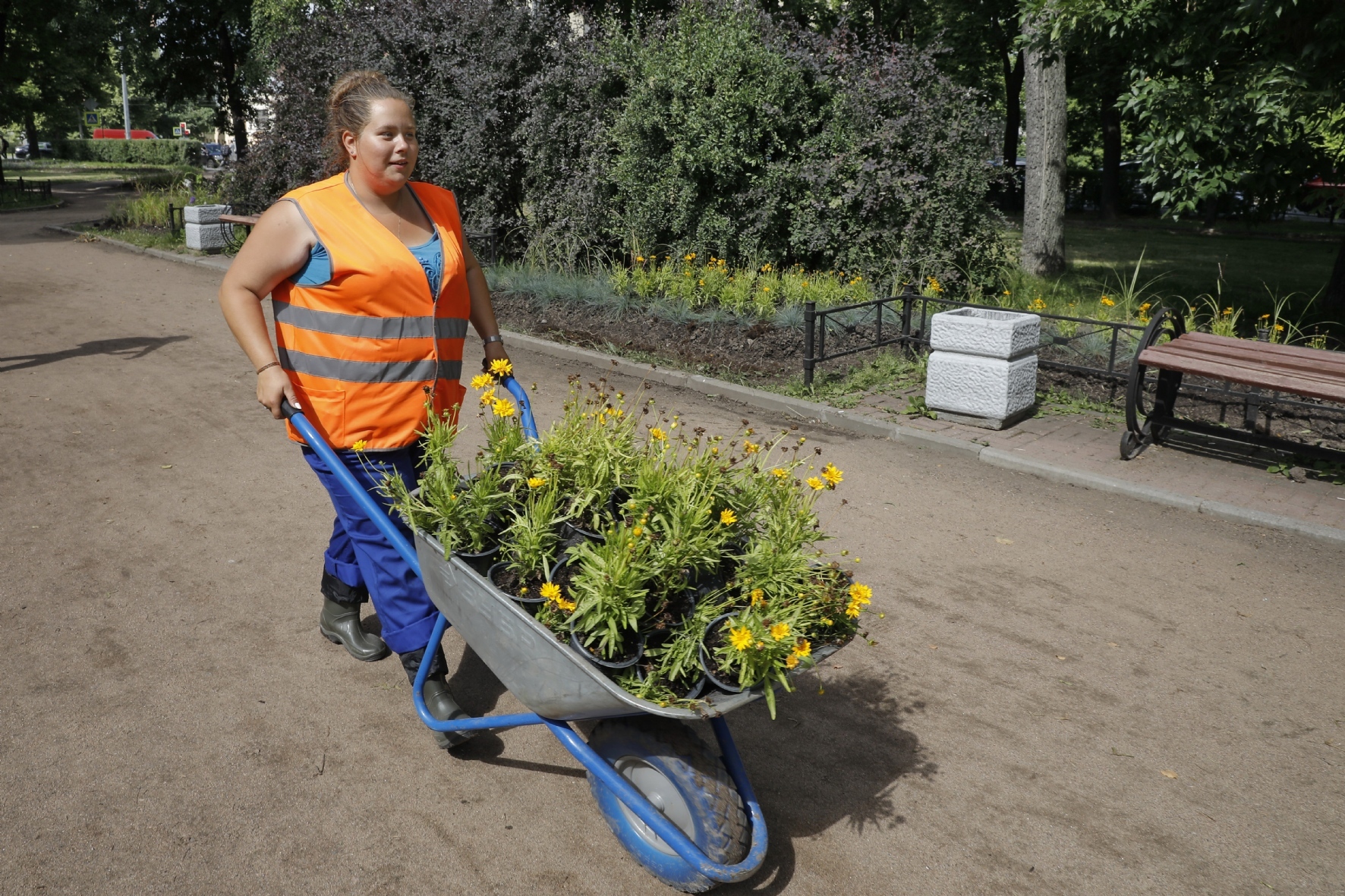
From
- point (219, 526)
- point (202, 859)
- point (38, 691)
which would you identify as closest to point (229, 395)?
point (219, 526)

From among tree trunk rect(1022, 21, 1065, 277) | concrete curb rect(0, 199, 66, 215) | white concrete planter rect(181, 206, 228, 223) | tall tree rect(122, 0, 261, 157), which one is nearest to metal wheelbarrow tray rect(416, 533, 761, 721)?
tree trunk rect(1022, 21, 1065, 277)

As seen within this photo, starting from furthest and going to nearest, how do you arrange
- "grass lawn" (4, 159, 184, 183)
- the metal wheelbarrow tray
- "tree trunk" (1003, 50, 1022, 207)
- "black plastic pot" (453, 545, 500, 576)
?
"grass lawn" (4, 159, 184, 183) < "tree trunk" (1003, 50, 1022, 207) < "black plastic pot" (453, 545, 500, 576) < the metal wheelbarrow tray

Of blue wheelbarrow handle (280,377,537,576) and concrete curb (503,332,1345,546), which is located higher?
blue wheelbarrow handle (280,377,537,576)

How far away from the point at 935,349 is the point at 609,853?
17.6ft

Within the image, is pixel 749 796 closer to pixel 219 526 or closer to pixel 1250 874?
pixel 1250 874

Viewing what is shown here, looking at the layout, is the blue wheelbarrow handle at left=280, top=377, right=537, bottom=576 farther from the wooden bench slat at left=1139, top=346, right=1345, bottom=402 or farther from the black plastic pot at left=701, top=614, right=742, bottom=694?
the wooden bench slat at left=1139, top=346, right=1345, bottom=402

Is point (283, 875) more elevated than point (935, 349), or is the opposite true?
point (935, 349)

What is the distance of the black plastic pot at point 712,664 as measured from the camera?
7.72ft

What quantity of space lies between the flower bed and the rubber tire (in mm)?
238

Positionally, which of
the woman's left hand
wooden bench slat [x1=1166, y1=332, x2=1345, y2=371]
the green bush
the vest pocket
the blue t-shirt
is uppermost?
the green bush

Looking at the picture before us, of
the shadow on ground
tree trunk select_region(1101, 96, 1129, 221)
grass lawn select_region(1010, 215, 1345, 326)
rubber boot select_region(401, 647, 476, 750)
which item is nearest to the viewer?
rubber boot select_region(401, 647, 476, 750)

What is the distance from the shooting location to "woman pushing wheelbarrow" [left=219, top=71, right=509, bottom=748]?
307cm

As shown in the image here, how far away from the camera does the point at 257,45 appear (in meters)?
22.0

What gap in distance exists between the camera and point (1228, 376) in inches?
238
